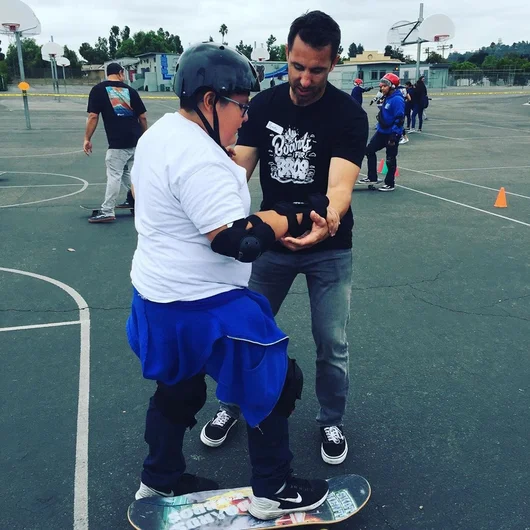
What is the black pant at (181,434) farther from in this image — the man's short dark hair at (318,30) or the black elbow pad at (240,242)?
the man's short dark hair at (318,30)

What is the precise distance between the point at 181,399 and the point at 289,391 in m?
0.50

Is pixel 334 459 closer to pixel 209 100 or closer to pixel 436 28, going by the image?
pixel 209 100

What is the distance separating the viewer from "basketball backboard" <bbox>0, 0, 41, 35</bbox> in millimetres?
20375

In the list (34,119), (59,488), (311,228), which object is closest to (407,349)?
(311,228)

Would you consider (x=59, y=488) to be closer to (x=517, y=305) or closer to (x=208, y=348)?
(x=208, y=348)

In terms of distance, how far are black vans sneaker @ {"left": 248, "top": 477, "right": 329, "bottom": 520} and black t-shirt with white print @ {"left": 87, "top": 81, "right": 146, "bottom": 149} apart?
20.9 feet

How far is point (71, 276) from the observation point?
5797 millimetres

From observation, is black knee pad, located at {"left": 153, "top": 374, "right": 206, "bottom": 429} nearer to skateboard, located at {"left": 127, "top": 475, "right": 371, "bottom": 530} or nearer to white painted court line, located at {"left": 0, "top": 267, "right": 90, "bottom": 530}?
skateboard, located at {"left": 127, "top": 475, "right": 371, "bottom": 530}

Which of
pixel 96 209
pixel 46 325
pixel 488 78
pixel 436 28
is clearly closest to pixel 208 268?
pixel 46 325

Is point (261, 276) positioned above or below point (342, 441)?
above

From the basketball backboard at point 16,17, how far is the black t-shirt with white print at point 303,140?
22.0 metres

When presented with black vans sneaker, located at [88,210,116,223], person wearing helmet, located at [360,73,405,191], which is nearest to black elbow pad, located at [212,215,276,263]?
black vans sneaker, located at [88,210,116,223]

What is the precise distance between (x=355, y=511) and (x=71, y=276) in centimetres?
429

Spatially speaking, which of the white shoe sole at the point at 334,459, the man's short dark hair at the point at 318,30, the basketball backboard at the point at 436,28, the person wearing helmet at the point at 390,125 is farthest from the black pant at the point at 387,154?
the basketball backboard at the point at 436,28
